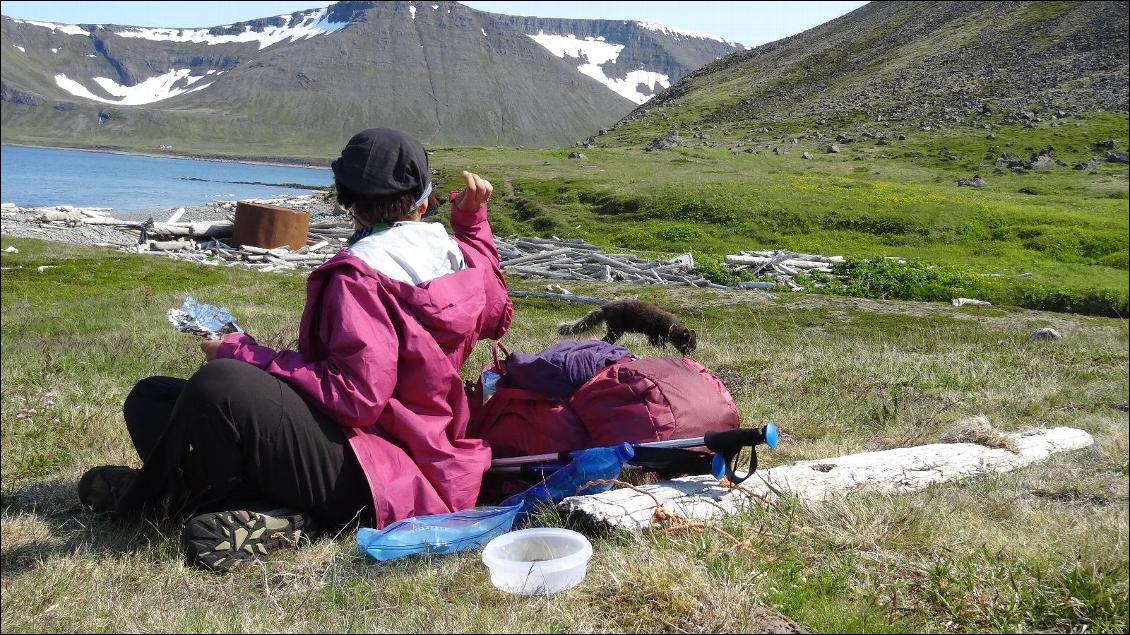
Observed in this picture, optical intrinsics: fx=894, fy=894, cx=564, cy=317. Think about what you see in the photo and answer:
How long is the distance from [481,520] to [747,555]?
3.69ft

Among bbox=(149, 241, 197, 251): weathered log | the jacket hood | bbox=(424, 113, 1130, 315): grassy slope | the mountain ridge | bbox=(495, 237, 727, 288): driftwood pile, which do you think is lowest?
bbox=(149, 241, 197, 251): weathered log

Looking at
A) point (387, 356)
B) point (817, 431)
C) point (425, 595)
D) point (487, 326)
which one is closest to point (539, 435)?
point (487, 326)

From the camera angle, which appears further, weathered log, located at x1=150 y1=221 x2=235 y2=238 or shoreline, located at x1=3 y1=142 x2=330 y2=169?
shoreline, located at x1=3 y1=142 x2=330 y2=169

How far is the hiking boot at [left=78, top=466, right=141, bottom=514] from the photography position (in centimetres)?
397

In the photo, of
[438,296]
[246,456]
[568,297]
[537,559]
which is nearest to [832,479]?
[537,559]

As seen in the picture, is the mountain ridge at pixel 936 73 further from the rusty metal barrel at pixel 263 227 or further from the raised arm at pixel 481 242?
the raised arm at pixel 481 242

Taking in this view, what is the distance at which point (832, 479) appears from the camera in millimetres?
4414

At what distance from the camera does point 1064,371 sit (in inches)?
350

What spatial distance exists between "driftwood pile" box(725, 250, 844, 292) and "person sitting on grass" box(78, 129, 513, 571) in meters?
19.4

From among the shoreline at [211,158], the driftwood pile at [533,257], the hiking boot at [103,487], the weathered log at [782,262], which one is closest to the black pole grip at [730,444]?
the hiking boot at [103,487]

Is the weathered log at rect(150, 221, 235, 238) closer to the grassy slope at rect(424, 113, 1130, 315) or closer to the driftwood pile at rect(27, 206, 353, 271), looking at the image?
the driftwood pile at rect(27, 206, 353, 271)

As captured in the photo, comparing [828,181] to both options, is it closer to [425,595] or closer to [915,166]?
[915,166]

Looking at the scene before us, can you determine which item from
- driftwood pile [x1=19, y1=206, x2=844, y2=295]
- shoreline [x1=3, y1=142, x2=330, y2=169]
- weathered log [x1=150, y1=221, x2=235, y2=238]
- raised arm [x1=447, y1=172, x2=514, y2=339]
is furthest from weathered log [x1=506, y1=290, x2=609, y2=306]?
shoreline [x1=3, y1=142, x2=330, y2=169]

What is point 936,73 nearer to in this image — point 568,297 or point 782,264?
point 782,264
